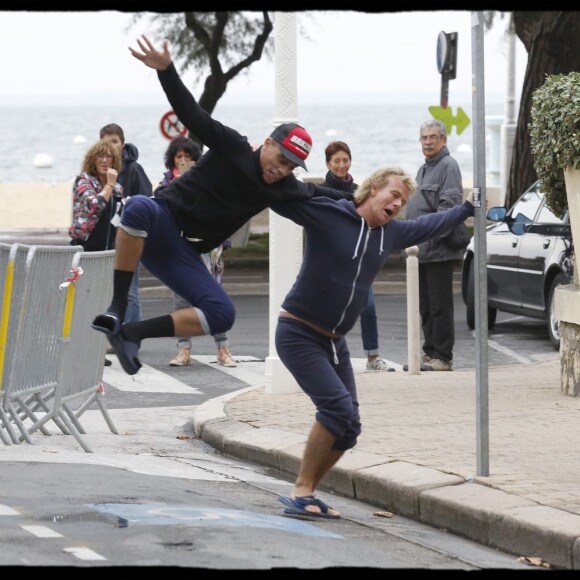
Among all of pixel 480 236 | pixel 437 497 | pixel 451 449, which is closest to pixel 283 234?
pixel 451 449

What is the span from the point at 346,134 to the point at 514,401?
16769 centimetres

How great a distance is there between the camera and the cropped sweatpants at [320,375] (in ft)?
26.1

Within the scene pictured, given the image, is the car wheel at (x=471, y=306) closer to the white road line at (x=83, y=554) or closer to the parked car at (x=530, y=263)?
the parked car at (x=530, y=263)

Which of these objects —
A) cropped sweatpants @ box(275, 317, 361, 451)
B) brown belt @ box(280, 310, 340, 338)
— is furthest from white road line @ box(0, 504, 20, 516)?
brown belt @ box(280, 310, 340, 338)

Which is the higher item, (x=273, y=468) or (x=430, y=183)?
(x=430, y=183)

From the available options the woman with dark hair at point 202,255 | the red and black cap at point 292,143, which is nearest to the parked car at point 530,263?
the woman with dark hair at point 202,255

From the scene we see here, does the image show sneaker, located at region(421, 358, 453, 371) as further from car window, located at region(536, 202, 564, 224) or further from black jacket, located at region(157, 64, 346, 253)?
black jacket, located at region(157, 64, 346, 253)

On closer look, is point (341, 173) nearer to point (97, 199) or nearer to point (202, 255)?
point (202, 255)

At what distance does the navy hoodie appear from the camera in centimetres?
789

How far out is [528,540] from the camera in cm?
745

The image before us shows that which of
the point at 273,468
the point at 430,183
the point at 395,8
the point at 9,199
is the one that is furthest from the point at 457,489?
the point at 9,199

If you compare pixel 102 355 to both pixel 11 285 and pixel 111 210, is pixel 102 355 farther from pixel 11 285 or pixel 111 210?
pixel 111 210

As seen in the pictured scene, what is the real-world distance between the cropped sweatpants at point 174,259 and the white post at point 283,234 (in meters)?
3.98

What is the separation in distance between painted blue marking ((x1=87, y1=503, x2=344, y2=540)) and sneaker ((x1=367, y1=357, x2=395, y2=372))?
5998 millimetres
